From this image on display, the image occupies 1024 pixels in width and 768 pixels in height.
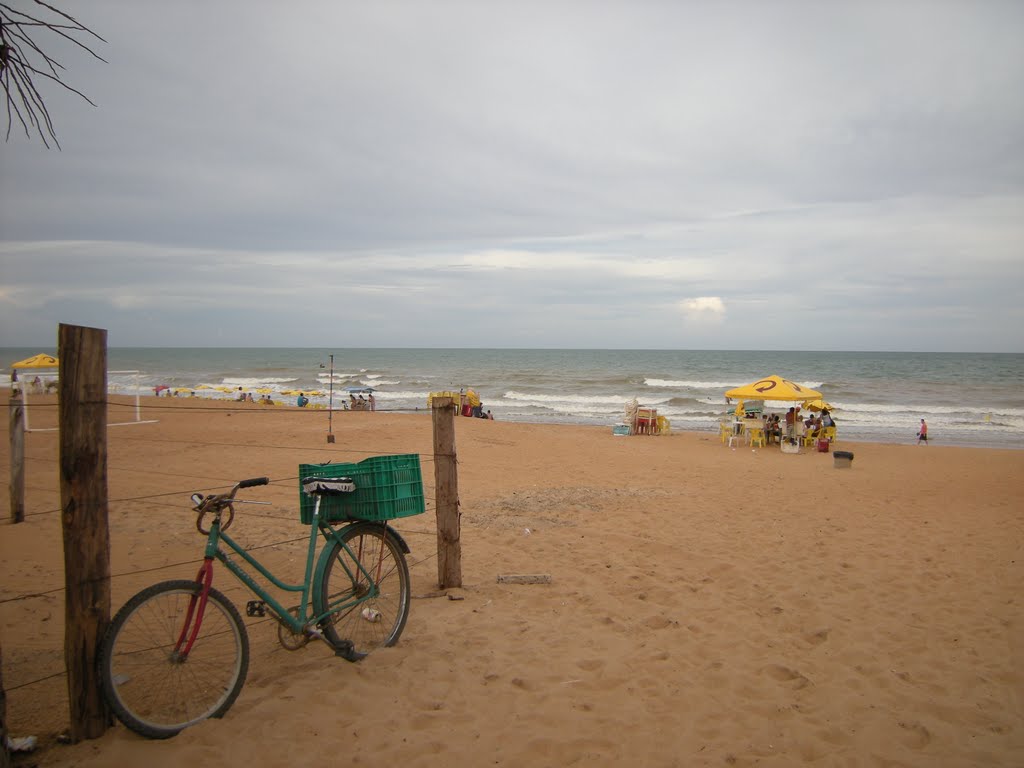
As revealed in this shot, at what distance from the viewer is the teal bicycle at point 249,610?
274 cm

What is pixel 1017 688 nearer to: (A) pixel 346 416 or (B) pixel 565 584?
(B) pixel 565 584

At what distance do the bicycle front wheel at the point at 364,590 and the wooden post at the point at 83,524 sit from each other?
3.52ft

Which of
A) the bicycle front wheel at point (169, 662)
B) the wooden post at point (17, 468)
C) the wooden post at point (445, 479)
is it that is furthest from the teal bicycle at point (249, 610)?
the wooden post at point (17, 468)

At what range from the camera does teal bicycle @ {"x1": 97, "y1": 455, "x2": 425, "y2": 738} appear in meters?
2.74

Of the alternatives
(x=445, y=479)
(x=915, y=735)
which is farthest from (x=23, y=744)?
(x=915, y=735)

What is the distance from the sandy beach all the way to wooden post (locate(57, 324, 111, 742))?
227mm

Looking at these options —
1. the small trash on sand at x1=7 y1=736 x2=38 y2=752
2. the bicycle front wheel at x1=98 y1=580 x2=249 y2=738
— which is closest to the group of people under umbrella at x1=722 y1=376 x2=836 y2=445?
the bicycle front wheel at x1=98 y1=580 x2=249 y2=738

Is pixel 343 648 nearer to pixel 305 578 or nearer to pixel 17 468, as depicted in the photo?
pixel 305 578

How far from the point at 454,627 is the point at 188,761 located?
1.91m

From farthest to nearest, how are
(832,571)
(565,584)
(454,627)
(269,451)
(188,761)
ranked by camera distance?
1. (269,451)
2. (832,571)
3. (565,584)
4. (454,627)
5. (188,761)

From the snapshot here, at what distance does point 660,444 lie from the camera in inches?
661

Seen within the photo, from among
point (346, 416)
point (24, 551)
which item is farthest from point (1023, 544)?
point (346, 416)

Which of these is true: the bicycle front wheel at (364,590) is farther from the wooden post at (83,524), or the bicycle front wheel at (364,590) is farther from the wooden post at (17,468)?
the wooden post at (17,468)

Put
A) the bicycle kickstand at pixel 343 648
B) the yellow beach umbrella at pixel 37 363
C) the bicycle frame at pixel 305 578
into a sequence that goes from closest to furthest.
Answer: the bicycle frame at pixel 305 578 < the bicycle kickstand at pixel 343 648 < the yellow beach umbrella at pixel 37 363
